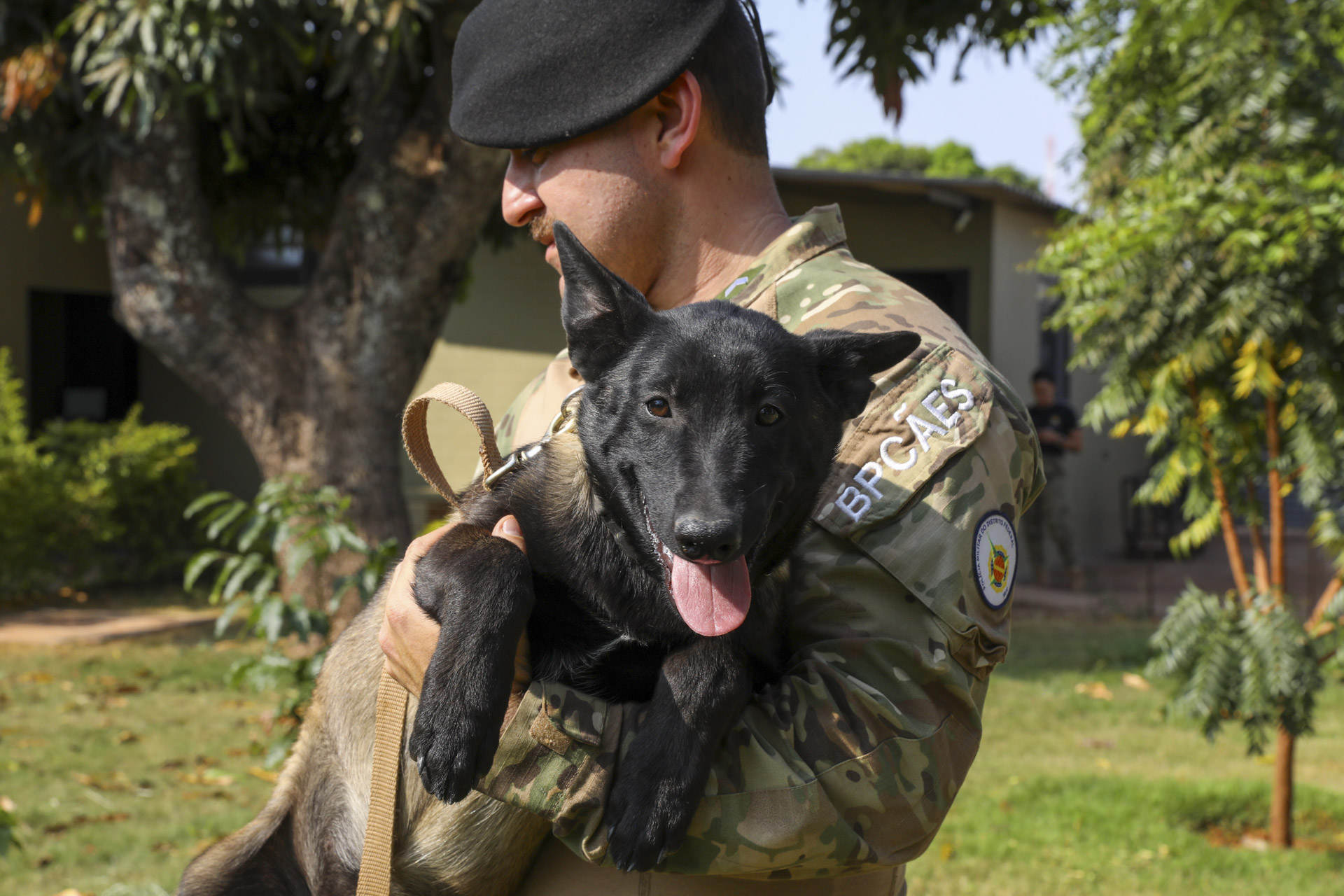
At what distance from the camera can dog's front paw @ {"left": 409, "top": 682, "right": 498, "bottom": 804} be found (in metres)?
1.49

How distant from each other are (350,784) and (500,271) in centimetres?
1034

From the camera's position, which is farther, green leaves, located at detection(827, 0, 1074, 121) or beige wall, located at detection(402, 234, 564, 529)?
beige wall, located at detection(402, 234, 564, 529)

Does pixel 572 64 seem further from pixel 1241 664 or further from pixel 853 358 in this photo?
pixel 1241 664

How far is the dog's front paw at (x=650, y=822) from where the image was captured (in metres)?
1.43

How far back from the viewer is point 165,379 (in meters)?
13.6

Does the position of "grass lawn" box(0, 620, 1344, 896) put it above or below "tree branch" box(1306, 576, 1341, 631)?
below

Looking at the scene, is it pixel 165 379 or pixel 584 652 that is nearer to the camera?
pixel 584 652

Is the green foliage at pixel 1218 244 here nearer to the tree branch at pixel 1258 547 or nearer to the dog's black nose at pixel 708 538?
the tree branch at pixel 1258 547

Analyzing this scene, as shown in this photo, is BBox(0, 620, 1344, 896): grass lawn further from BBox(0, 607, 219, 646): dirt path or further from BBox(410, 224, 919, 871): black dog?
BBox(410, 224, 919, 871): black dog

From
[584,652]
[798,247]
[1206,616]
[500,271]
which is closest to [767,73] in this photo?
[798,247]

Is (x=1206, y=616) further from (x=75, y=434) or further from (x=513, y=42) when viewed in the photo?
(x=75, y=434)

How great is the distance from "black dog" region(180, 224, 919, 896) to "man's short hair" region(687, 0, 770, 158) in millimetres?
435

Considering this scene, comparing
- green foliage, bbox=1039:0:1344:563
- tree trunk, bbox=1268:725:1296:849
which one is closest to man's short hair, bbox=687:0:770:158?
green foliage, bbox=1039:0:1344:563

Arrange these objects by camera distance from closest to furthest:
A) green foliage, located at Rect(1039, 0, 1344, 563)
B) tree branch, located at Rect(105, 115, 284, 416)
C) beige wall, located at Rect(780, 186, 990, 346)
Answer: green foliage, located at Rect(1039, 0, 1344, 563) → tree branch, located at Rect(105, 115, 284, 416) → beige wall, located at Rect(780, 186, 990, 346)
